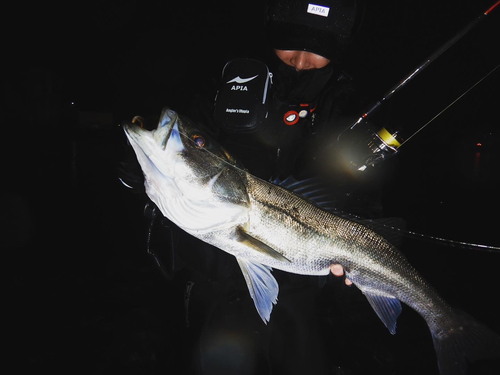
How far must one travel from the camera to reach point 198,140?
1.35 meters

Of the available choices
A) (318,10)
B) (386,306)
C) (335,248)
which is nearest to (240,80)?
(318,10)

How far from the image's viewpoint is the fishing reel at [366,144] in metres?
1.92

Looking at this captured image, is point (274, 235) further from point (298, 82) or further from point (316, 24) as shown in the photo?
point (316, 24)

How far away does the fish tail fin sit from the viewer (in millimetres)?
1648

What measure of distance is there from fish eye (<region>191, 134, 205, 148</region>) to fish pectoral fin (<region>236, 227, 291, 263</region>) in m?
0.55

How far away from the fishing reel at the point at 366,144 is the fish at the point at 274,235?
633mm

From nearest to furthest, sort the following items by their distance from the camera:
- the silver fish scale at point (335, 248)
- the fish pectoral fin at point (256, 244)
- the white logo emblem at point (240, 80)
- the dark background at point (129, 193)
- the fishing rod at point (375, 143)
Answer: the fish pectoral fin at point (256, 244), the silver fish scale at point (335, 248), the fishing rod at point (375, 143), the white logo emblem at point (240, 80), the dark background at point (129, 193)

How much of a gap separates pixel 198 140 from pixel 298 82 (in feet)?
4.34

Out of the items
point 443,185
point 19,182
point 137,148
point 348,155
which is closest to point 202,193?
point 137,148

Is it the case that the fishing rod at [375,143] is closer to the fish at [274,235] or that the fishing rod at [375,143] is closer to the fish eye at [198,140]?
the fish at [274,235]

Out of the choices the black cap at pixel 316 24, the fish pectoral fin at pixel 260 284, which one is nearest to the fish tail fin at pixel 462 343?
the fish pectoral fin at pixel 260 284

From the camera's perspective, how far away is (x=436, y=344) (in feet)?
5.62

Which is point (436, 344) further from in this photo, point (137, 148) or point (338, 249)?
point (137, 148)

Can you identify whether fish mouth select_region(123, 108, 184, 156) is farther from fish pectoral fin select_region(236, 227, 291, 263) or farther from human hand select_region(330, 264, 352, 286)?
human hand select_region(330, 264, 352, 286)
